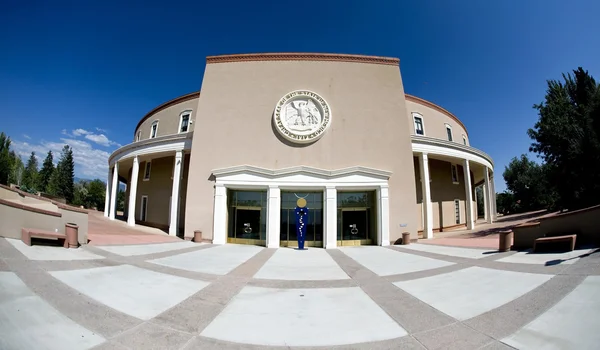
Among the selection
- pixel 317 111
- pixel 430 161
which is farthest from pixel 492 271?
pixel 430 161

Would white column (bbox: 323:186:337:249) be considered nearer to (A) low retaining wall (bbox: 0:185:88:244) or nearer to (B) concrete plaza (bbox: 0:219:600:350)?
(B) concrete plaza (bbox: 0:219:600:350)

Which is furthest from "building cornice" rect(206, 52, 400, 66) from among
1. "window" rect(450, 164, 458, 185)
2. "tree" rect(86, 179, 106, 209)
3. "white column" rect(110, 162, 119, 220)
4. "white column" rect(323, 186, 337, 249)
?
"tree" rect(86, 179, 106, 209)

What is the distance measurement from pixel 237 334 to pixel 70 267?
588 centimetres

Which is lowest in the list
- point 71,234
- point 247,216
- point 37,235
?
point 71,234

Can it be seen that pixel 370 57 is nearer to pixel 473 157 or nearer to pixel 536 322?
pixel 473 157

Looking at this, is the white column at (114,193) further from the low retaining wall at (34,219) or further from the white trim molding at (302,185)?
the low retaining wall at (34,219)

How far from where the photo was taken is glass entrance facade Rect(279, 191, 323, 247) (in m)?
Result: 16.8

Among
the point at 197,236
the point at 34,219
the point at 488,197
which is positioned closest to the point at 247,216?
the point at 197,236

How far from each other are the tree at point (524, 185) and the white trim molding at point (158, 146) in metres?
52.6

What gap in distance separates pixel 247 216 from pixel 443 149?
18813 millimetres

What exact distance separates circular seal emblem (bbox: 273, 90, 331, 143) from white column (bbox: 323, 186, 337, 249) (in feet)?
13.9

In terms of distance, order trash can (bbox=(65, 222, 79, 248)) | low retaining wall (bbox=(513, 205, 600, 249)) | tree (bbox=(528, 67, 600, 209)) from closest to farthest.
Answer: low retaining wall (bbox=(513, 205, 600, 249)) → trash can (bbox=(65, 222, 79, 248)) → tree (bbox=(528, 67, 600, 209))

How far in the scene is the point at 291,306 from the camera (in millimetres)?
5156

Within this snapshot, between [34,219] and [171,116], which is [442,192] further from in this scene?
[171,116]
